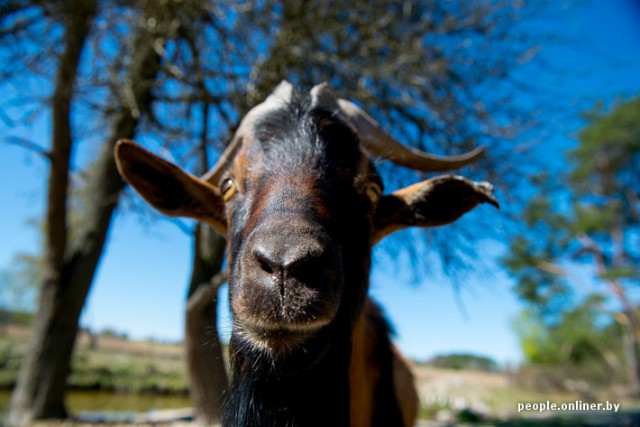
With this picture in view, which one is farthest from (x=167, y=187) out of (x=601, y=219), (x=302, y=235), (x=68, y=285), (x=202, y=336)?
(x=601, y=219)

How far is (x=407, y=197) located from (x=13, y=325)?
72620mm

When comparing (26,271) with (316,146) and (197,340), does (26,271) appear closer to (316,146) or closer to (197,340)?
(197,340)

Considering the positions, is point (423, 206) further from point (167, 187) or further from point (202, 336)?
point (202, 336)

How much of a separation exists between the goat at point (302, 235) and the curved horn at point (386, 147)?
2 cm

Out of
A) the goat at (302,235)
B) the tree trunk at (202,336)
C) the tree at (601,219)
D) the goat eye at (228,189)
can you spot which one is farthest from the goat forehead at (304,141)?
the tree at (601,219)

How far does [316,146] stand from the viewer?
95.2 inches

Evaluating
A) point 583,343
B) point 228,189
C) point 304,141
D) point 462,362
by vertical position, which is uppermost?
point 304,141

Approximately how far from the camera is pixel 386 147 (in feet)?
12.1

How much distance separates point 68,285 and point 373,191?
7092 mm

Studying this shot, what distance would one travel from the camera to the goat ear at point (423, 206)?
2895 mm

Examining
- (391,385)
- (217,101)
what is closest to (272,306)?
(391,385)

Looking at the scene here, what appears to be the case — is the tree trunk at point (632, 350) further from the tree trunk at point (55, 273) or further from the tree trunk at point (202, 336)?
the tree trunk at point (55, 273)

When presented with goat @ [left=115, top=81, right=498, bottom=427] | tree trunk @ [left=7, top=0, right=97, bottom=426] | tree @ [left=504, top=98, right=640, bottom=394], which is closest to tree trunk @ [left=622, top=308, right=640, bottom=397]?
tree @ [left=504, top=98, right=640, bottom=394]

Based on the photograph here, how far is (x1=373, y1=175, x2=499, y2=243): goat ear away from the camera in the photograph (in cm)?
289
